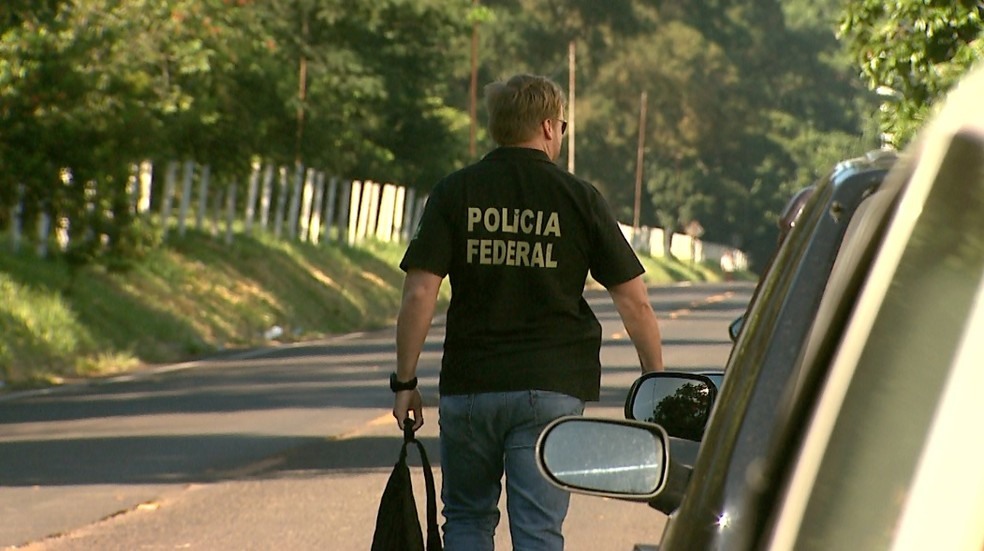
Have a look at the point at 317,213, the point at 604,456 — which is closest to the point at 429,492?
the point at 604,456

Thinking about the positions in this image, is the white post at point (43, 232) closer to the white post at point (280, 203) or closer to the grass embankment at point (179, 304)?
the grass embankment at point (179, 304)

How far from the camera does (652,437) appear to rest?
125 inches

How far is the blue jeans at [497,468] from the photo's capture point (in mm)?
5734

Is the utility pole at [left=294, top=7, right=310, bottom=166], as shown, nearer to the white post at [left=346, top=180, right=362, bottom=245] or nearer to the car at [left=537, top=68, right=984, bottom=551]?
the white post at [left=346, top=180, right=362, bottom=245]

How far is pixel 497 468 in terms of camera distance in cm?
588

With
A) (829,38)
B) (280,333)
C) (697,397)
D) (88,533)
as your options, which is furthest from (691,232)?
(697,397)

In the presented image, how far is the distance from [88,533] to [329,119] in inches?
1465

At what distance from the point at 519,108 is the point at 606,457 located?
2560mm

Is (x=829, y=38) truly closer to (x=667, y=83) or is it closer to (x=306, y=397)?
(x=667, y=83)

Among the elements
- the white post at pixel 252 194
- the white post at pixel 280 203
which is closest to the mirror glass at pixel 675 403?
the white post at pixel 252 194

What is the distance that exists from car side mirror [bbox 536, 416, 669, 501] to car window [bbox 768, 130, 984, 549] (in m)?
1.36

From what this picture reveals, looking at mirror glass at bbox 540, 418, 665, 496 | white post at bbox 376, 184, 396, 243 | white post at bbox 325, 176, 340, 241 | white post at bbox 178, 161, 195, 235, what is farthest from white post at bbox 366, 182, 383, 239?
mirror glass at bbox 540, 418, 665, 496

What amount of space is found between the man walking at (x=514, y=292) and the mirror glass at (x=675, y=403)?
4.44ft

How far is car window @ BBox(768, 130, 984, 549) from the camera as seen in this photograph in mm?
1595
